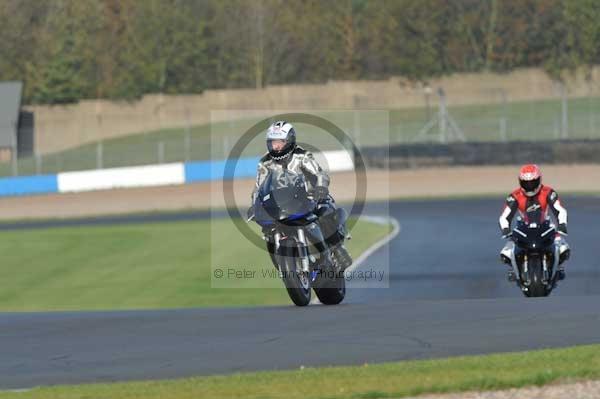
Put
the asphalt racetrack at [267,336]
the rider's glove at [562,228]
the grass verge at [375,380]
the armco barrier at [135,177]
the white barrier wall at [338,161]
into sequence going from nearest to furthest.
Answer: the grass verge at [375,380], the asphalt racetrack at [267,336], the rider's glove at [562,228], the armco barrier at [135,177], the white barrier wall at [338,161]

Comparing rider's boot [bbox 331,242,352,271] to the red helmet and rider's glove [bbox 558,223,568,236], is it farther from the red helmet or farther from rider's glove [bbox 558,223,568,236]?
rider's glove [bbox 558,223,568,236]

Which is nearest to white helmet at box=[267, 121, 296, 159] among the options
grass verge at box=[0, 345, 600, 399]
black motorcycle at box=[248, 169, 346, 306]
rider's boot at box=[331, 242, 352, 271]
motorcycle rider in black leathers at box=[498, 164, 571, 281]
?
black motorcycle at box=[248, 169, 346, 306]

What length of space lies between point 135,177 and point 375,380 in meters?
41.1

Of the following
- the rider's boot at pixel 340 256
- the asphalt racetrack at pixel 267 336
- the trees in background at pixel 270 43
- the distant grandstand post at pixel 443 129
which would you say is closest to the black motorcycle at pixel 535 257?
the asphalt racetrack at pixel 267 336

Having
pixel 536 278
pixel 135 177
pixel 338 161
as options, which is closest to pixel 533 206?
pixel 536 278

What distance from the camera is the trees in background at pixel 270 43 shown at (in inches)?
2862

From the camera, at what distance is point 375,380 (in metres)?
9.01

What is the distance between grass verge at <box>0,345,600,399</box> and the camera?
864 centimetres

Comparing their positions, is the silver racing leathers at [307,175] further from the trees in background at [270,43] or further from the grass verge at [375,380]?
the trees in background at [270,43]

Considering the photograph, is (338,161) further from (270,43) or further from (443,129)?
(270,43)

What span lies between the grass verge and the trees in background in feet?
201

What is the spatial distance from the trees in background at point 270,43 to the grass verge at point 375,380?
61253 millimetres

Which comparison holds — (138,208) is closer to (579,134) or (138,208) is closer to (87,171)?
(87,171)

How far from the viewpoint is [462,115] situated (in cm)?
6444
